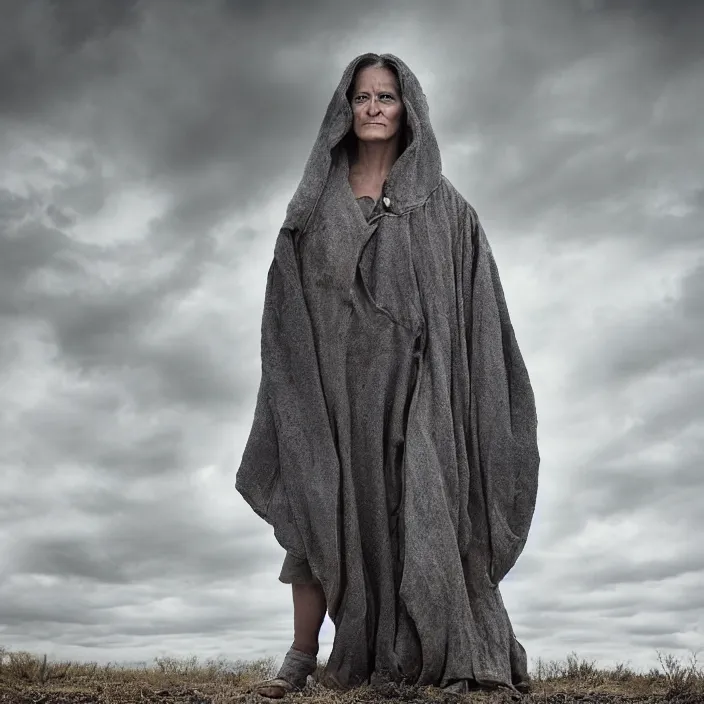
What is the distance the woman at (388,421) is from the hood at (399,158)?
0.6 inches

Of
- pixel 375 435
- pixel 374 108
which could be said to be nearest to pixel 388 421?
pixel 375 435

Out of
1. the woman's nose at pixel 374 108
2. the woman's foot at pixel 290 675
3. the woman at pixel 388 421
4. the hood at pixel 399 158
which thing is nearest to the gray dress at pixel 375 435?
the woman at pixel 388 421

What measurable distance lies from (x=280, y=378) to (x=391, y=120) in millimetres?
2049

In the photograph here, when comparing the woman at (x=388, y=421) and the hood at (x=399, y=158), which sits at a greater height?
the hood at (x=399, y=158)

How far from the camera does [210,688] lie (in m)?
7.95

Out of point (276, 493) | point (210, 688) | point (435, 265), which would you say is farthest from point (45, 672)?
point (435, 265)

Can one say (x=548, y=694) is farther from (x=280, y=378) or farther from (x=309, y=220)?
(x=309, y=220)

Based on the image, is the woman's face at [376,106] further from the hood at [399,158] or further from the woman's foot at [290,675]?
the woman's foot at [290,675]

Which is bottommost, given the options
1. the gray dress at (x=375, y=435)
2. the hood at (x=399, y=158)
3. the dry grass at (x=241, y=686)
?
the dry grass at (x=241, y=686)

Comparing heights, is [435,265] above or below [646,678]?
above

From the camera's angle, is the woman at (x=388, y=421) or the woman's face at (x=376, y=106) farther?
the woman's face at (x=376, y=106)

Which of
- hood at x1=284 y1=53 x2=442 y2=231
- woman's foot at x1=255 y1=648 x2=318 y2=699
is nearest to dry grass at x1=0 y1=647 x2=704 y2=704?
woman's foot at x1=255 y1=648 x2=318 y2=699

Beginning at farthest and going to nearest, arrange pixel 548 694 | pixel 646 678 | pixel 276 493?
1. pixel 646 678
2. pixel 276 493
3. pixel 548 694

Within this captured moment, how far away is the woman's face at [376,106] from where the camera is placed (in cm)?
790
